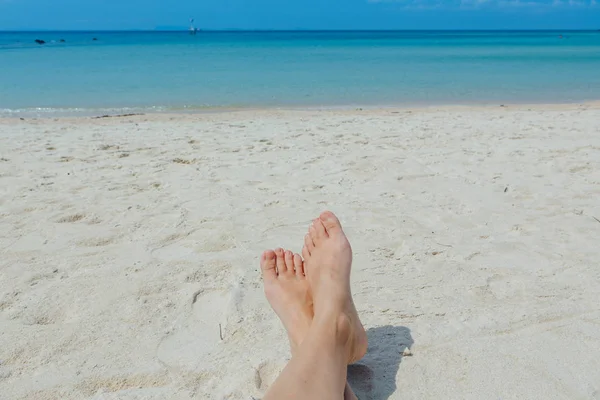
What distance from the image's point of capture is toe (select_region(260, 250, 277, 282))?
78.3 inches

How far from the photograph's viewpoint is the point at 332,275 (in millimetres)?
1788

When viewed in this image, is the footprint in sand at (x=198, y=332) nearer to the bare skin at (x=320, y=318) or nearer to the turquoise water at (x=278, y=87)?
the bare skin at (x=320, y=318)

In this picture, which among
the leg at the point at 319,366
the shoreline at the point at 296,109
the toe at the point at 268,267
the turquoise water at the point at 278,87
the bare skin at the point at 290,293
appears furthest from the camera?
the turquoise water at the point at 278,87

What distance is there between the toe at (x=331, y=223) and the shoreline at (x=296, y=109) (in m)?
5.99

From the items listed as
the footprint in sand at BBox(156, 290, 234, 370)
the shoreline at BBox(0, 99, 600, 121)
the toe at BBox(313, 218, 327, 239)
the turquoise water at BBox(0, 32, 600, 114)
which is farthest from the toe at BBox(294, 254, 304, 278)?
the turquoise water at BBox(0, 32, 600, 114)

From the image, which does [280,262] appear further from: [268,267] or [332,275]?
[332,275]

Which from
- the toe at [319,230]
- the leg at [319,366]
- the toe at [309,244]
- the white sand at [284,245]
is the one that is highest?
the leg at [319,366]

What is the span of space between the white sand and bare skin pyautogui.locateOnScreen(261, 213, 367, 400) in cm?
12

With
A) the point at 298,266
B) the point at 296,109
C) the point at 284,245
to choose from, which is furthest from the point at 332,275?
the point at 296,109

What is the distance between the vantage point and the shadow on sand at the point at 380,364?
1.53m

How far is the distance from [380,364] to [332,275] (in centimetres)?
33

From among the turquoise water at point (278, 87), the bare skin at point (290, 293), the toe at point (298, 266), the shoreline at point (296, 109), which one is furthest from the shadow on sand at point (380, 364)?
the turquoise water at point (278, 87)

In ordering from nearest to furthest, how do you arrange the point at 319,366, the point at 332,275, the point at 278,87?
the point at 319,366 < the point at 332,275 < the point at 278,87

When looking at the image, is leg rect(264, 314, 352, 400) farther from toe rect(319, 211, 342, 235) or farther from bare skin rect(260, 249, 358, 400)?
toe rect(319, 211, 342, 235)
